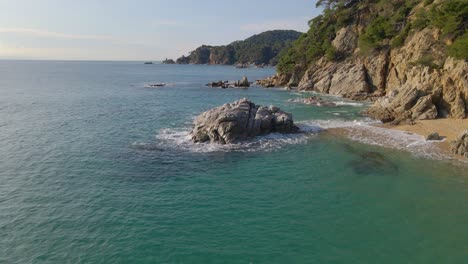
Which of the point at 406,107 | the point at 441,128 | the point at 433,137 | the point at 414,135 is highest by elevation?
the point at 406,107

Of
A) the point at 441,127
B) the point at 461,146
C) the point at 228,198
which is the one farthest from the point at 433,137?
the point at 228,198

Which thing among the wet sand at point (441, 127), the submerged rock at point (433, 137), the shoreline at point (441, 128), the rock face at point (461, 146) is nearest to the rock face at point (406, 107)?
the shoreline at point (441, 128)

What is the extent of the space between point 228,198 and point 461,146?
27423 millimetres

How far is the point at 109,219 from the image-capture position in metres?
25.1

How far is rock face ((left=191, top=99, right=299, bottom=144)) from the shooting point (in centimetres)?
4459

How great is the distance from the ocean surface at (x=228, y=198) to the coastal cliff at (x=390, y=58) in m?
11.4

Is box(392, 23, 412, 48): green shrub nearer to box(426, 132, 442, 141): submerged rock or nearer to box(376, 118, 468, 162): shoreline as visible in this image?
box(376, 118, 468, 162): shoreline

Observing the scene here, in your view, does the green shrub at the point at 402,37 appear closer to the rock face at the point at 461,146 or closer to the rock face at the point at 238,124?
the rock face at the point at 238,124

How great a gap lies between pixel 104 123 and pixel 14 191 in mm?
27841

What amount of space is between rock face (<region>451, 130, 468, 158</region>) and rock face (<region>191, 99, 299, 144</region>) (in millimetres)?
19418

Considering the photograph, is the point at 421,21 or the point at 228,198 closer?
the point at 228,198

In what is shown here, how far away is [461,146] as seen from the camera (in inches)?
1503

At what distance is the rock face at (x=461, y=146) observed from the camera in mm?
37812

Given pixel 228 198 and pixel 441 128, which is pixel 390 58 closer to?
pixel 441 128
